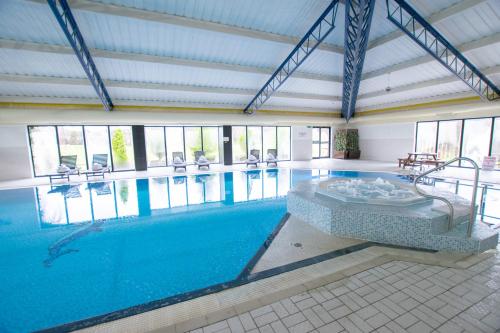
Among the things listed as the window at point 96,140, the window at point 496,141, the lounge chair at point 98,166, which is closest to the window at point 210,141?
the window at point 96,140

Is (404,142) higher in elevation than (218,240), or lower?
higher

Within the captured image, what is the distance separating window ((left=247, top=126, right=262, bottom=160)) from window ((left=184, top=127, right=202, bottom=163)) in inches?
105

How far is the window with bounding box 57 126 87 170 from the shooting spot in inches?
375

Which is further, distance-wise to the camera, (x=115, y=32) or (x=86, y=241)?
(x=115, y=32)

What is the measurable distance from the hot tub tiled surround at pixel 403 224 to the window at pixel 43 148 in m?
10.6

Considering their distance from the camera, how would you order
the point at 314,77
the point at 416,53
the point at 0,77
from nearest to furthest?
the point at 0,77, the point at 416,53, the point at 314,77

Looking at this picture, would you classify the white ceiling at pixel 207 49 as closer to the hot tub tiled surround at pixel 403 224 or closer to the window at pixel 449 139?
the window at pixel 449 139

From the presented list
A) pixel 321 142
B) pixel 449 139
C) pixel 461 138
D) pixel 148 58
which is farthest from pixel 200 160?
pixel 461 138

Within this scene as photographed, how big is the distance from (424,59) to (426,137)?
18.3 ft

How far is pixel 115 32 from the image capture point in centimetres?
528

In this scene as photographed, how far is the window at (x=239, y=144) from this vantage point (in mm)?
12438

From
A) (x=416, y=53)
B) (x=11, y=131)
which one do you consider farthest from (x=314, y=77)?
(x=11, y=131)

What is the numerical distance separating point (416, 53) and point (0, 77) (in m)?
11.4

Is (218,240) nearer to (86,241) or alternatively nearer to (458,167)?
(86,241)
